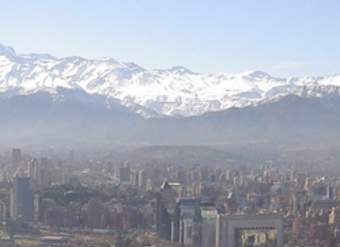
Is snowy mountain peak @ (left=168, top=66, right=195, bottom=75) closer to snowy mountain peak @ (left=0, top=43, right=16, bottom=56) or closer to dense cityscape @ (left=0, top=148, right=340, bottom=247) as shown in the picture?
snowy mountain peak @ (left=0, top=43, right=16, bottom=56)

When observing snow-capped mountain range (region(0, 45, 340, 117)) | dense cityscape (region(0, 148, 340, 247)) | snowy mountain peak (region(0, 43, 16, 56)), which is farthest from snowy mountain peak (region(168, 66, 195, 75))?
dense cityscape (region(0, 148, 340, 247))

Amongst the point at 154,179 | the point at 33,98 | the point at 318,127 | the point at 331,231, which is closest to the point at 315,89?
the point at 318,127

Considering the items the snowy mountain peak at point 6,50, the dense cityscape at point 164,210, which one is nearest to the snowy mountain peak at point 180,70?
the snowy mountain peak at point 6,50

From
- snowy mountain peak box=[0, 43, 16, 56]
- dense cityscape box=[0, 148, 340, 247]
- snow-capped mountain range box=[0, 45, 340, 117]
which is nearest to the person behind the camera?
dense cityscape box=[0, 148, 340, 247]

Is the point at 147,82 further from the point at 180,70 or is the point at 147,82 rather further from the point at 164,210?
the point at 164,210

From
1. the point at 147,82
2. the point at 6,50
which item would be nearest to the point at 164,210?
the point at 147,82
